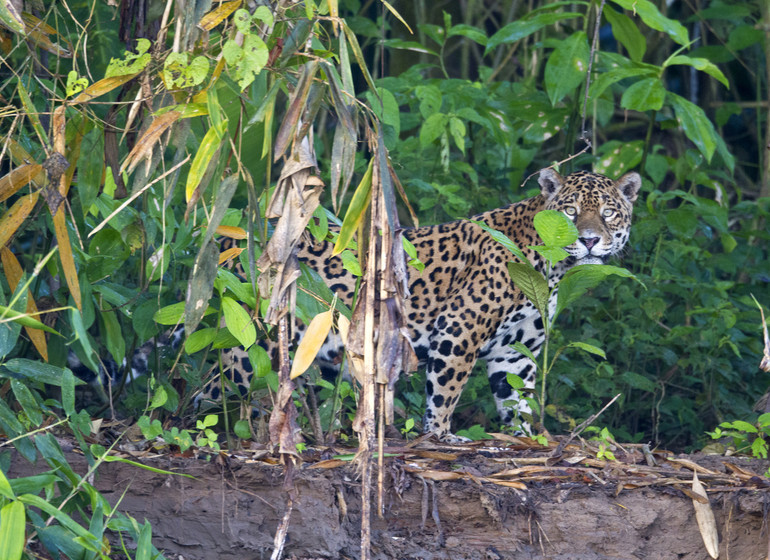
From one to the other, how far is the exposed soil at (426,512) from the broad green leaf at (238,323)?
0.61 m

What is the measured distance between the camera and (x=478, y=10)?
8844 millimetres

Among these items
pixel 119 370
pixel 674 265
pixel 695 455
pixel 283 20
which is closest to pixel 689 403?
pixel 674 265

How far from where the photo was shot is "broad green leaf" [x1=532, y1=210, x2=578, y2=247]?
402 centimetres

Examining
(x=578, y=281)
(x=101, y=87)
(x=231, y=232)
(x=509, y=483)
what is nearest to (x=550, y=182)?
(x=578, y=281)

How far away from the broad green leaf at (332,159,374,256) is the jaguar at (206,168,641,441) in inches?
100

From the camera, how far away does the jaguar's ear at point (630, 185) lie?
5746 millimetres

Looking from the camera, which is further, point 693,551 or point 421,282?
point 421,282

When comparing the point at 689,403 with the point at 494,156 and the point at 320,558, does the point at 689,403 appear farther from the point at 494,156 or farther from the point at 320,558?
the point at 320,558

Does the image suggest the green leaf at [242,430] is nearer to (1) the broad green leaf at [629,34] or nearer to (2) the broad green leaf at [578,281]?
(2) the broad green leaf at [578,281]

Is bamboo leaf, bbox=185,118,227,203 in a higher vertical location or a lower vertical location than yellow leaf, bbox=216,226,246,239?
higher

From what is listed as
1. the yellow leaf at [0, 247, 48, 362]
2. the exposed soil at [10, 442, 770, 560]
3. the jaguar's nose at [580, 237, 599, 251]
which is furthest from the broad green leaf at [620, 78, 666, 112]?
the yellow leaf at [0, 247, 48, 362]

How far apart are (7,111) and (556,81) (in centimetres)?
367

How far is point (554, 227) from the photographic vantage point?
4.05 meters

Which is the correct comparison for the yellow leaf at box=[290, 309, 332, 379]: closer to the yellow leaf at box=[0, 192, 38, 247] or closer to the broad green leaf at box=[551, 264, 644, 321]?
the yellow leaf at box=[0, 192, 38, 247]
